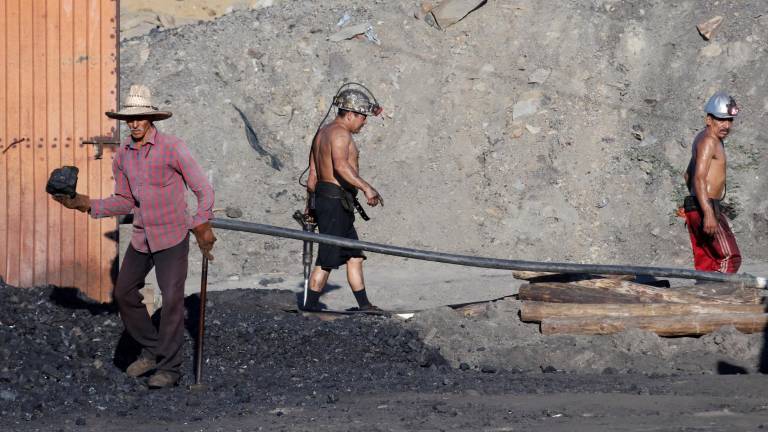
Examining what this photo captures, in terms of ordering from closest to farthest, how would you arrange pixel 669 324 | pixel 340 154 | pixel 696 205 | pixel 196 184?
pixel 196 184, pixel 669 324, pixel 696 205, pixel 340 154

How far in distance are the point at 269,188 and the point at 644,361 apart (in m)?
7.90

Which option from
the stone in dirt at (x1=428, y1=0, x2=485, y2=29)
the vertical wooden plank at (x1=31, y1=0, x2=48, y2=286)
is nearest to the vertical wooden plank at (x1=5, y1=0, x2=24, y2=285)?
the vertical wooden plank at (x1=31, y1=0, x2=48, y2=286)

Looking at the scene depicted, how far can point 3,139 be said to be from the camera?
940 cm

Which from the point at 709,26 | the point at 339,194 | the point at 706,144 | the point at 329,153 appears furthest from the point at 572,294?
the point at 709,26

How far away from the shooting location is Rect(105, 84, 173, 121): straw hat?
7.42m

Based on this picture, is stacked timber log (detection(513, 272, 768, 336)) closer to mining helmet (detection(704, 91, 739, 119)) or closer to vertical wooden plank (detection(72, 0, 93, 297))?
mining helmet (detection(704, 91, 739, 119))

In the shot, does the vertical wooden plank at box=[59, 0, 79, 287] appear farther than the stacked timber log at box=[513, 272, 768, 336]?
Yes

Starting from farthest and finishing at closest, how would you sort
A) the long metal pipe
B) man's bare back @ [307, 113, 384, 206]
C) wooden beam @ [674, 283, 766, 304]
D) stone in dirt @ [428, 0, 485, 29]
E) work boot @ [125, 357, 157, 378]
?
stone in dirt @ [428, 0, 485, 29] → man's bare back @ [307, 113, 384, 206] → wooden beam @ [674, 283, 766, 304] → the long metal pipe → work boot @ [125, 357, 157, 378]

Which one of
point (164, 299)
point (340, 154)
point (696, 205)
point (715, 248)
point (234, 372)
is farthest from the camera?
point (340, 154)

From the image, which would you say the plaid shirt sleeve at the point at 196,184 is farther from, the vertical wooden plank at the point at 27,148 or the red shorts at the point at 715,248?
the red shorts at the point at 715,248

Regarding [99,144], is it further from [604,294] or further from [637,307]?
[637,307]

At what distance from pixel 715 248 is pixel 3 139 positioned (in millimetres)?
6057

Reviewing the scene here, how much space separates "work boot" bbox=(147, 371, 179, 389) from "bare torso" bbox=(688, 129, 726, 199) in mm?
4952

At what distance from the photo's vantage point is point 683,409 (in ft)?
20.8
